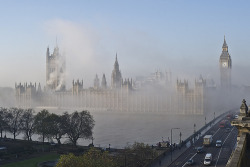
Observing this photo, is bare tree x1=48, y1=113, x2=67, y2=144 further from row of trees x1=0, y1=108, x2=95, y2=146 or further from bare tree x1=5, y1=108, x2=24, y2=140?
bare tree x1=5, y1=108, x2=24, y2=140

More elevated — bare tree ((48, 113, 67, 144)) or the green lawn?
bare tree ((48, 113, 67, 144))

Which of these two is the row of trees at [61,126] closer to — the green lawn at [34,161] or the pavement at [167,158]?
the green lawn at [34,161]

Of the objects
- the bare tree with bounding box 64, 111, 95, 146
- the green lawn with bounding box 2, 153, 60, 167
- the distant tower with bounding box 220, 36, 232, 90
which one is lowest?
the green lawn with bounding box 2, 153, 60, 167

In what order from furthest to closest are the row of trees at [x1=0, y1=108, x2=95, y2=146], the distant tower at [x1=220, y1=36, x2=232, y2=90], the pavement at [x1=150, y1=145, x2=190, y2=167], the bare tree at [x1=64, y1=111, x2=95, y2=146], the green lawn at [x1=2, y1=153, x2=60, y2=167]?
the distant tower at [x1=220, y1=36, x2=232, y2=90]
the bare tree at [x1=64, y1=111, x2=95, y2=146]
the row of trees at [x1=0, y1=108, x2=95, y2=146]
the green lawn at [x1=2, y1=153, x2=60, y2=167]
the pavement at [x1=150, y1=145, x2=190, y2=167]

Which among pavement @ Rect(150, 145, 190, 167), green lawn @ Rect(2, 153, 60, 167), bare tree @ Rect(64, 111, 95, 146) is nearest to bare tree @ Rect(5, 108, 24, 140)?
bare tree @ Rect(64, 111, 95, 146)

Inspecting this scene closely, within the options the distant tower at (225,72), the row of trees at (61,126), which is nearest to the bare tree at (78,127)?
the row of trees at (61,126)

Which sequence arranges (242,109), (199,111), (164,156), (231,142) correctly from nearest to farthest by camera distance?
(242,109), (164,156), (231,142), (199,111)

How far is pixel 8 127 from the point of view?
230ft

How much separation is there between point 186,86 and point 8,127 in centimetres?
11057

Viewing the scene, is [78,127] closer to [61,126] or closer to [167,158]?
[61,126]

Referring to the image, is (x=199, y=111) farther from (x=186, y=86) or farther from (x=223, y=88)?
(x=223, y=88)

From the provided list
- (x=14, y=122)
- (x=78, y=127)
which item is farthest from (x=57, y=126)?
(x=14, y=122)

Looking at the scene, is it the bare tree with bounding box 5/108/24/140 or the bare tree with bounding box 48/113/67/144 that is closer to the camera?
the bare tree with bounding box 48/113/67/144

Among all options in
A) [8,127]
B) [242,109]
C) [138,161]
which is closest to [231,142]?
[138,161]
